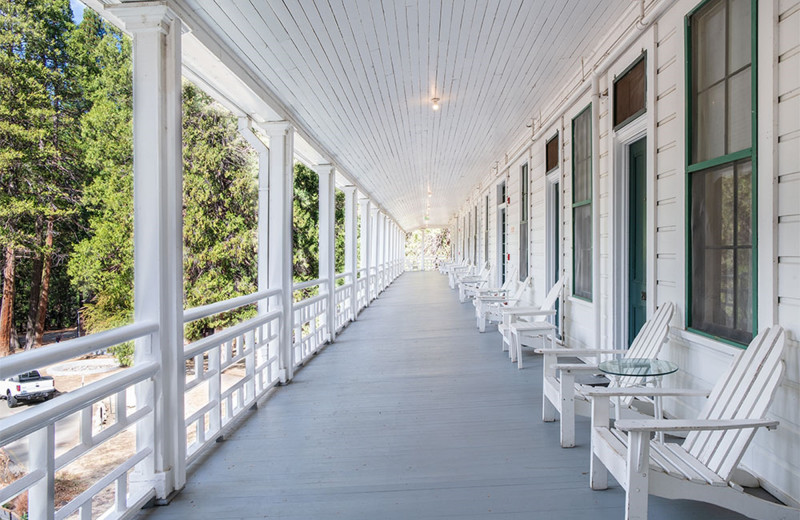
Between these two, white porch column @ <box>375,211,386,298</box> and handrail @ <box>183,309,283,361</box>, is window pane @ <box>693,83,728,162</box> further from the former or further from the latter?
white porch column @ <box>375,211,386,298</box>

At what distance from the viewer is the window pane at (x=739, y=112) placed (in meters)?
2.39

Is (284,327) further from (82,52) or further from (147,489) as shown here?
(82,52)

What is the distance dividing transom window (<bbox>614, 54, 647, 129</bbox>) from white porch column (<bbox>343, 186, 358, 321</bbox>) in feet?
17.2

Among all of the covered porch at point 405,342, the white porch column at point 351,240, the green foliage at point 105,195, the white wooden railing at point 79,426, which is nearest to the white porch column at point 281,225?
the covered porch at point 405,342

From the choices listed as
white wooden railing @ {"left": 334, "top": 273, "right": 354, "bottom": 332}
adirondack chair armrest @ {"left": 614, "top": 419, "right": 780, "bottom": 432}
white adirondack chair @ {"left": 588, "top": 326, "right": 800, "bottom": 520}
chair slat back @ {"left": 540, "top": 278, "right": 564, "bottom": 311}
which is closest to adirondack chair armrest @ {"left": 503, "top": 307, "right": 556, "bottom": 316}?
chair slat back @ {"left": 540, "top": 278, "right": 564, "bottom": 311}

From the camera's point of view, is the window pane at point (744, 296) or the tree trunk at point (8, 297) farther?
the tree trunk at point (8, 297)

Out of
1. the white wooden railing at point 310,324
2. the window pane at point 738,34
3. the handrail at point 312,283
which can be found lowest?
the white wooden railing at point 310,324

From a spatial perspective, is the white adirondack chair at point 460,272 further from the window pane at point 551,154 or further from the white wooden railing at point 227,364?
the white wooden railing at point 227,364

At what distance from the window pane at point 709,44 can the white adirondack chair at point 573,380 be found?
4.45ft

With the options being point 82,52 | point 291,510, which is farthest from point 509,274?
point 82,52

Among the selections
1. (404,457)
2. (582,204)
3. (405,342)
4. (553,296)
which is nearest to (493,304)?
(405,342)

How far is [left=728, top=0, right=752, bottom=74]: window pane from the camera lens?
2400 mm

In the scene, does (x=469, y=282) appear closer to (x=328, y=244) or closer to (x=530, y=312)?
(x=328, y=244)

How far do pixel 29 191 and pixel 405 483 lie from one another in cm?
1566
